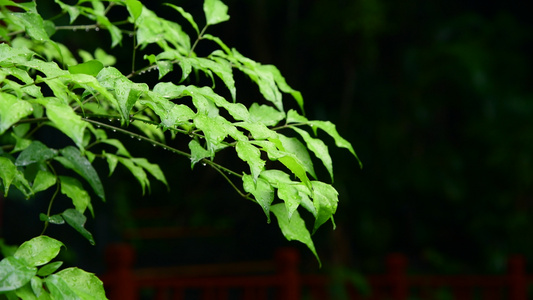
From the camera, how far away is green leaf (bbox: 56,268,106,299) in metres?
0.77

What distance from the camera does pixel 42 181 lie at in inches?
38.5

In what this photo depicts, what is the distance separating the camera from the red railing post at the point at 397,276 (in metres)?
3.36

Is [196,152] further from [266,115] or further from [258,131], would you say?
[266,115]

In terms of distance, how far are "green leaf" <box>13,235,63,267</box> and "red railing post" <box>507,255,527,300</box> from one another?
3.28 meters

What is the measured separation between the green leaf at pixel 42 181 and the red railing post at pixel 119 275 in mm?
1238

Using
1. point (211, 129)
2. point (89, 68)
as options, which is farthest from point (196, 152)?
point (89, 68)

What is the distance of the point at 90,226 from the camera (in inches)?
137

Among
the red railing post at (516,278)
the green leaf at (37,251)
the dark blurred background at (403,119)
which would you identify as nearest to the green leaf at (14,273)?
the green leaf at (37,251)

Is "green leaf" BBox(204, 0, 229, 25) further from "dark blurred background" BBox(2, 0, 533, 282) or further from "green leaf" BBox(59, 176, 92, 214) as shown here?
"dark blurred background" BBox(2, 0, 533, 282)

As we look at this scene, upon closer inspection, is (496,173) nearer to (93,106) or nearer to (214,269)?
(214,269)

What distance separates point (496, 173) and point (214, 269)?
2251 millimetres

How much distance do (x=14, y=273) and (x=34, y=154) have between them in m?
0.31

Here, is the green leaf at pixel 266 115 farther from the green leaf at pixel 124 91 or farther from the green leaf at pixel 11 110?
the green leaf at pixel 11 110

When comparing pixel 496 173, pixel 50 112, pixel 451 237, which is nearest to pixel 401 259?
pixel 496 173
